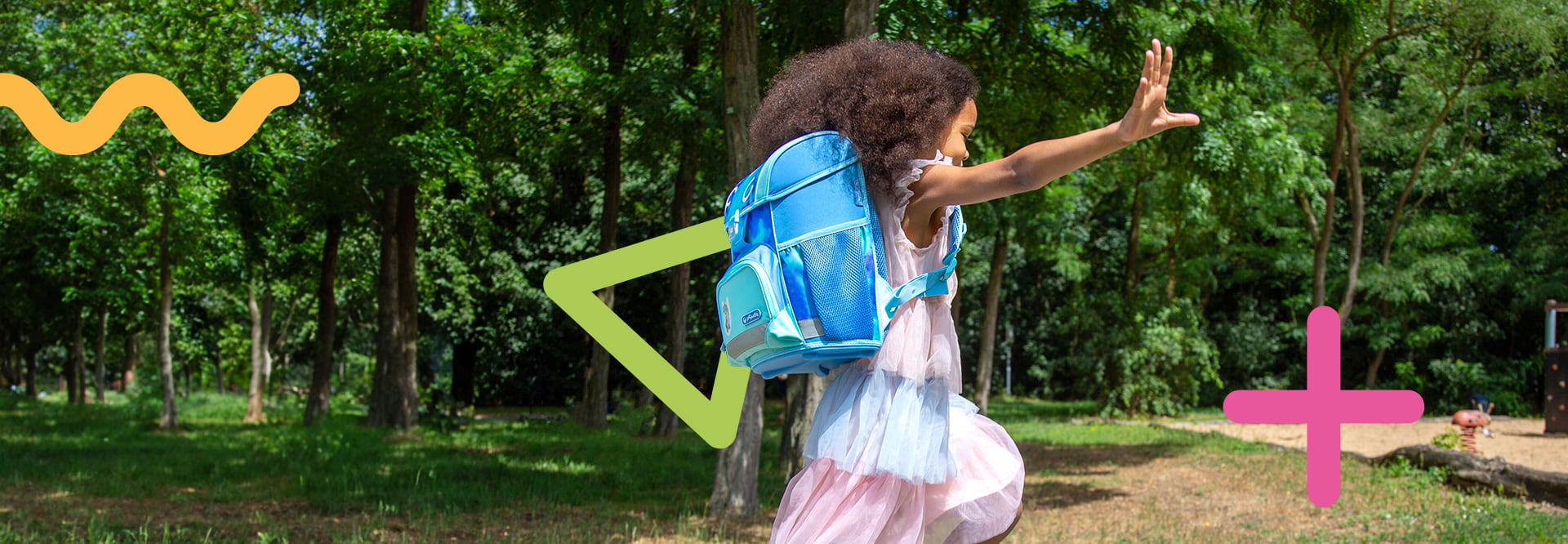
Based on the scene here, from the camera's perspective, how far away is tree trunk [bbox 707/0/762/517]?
7324 mm

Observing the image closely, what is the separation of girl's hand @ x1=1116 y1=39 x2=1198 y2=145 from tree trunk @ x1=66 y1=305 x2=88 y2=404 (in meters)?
29.7

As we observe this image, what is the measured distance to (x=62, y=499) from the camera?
8.73 meters

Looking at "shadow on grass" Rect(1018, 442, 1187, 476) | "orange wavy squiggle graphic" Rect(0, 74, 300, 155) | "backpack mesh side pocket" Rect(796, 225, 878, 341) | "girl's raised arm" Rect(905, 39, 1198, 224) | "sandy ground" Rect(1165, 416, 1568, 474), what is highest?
"orange wavy squiggle graphic" Rect(0, 74, 300, 155)

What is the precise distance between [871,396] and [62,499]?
28.8 ft

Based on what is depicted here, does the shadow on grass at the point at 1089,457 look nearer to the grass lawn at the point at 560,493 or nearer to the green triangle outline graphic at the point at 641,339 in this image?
the grass lawn at the point at 560,493

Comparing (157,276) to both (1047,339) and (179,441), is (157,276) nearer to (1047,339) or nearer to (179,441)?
(179,441)

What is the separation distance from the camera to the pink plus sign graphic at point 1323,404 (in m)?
4.39

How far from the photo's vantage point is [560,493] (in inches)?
364

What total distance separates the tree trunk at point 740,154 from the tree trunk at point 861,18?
714 millimetres

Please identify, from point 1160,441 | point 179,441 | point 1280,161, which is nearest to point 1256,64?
point 1280,161

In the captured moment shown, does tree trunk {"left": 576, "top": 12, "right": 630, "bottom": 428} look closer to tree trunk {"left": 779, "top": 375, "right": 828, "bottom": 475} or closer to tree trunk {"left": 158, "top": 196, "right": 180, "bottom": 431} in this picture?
tree trunk {"left": 779, "top": 375, "right": 828, "bottom": 475}

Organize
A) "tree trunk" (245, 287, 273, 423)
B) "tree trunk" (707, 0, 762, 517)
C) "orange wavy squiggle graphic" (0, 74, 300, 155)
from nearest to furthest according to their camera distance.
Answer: "orange wavy squiggle graphic" (0, 74, 300, 155), "tree trunk" (707, 0, 762, 517), "tree trunk" (245, 287, 273, 423)

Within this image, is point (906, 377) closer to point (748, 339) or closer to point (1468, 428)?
point (748, 339)

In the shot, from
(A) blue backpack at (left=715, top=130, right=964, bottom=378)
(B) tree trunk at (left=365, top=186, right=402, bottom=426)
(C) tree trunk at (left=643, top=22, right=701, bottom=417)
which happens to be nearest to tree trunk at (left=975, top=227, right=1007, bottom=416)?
(C) tree trunk at (left=643, top=22, right=701, bottom=417)
